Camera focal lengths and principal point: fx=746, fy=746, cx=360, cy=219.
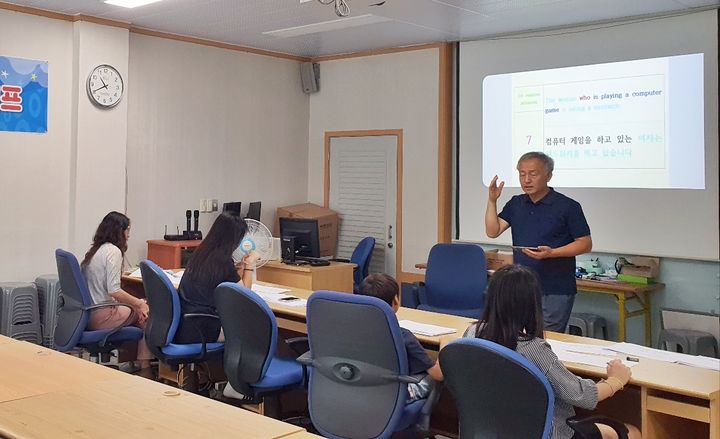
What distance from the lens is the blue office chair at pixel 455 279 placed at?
199 inches

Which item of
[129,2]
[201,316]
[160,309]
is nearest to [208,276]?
[201,316]

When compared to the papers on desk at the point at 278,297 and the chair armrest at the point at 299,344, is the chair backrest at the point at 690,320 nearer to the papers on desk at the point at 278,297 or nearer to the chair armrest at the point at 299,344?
the papers on desk at the point at 278,297

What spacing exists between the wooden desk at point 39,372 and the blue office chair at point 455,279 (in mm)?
3071

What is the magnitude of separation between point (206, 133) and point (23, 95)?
5.44 ft

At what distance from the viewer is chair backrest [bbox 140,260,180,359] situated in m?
3.96

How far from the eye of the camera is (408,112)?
693cm

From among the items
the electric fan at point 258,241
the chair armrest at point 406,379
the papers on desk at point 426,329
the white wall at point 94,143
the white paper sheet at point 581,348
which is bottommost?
the chair armrest at point 406,379

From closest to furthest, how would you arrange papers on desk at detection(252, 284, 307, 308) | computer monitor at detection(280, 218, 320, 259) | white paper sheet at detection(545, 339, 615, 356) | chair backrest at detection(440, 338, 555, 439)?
1. chair backrest at detection(440, 338, 555, 439)
2. white paper sheet at detection(545, 339, 615, 356)
3. papers on desk at detection(252, 284, 307, 308)
4. computer monitor at detection(280, 218, 320, 259)

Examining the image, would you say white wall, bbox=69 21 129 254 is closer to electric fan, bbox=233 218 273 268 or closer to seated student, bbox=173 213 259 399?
electric fan, bbox=233 218 273 268

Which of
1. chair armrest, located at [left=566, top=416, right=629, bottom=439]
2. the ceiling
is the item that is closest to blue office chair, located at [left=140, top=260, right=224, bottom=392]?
chair armrest, located at [left=566, top=416, right=629, bottom=439]

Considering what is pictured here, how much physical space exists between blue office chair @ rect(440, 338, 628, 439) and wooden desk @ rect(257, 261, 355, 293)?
350 cm

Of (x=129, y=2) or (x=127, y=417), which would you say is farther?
(x=129, y=2)

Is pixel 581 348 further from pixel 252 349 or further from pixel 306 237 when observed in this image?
pixel 306 237

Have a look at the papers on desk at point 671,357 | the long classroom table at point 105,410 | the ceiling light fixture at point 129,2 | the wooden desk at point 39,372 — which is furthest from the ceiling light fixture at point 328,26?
the long classroom table at point 105,410
